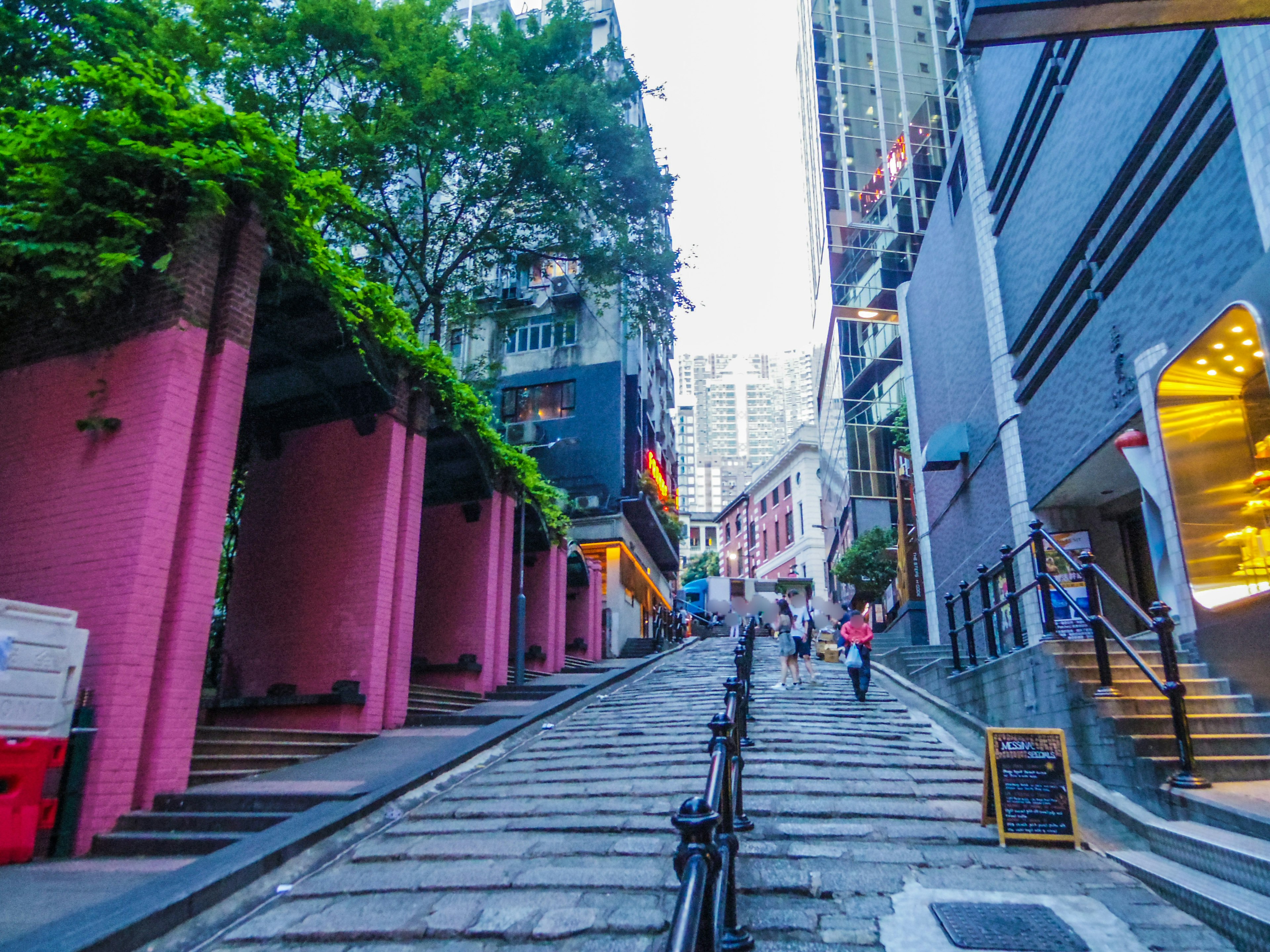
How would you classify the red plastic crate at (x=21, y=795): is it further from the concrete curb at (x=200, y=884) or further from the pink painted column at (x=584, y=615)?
the pink painted column at (x=584, y=615)

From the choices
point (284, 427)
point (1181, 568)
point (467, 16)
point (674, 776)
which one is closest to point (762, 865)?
point (674, 776)

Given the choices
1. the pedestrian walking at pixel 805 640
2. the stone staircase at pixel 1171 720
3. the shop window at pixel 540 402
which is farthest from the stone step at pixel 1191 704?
the shop window at pixel 540 402

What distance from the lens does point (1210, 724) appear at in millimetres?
6824

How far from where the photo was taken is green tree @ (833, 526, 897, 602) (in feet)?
120

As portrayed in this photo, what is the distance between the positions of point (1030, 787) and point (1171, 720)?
2.00 meters

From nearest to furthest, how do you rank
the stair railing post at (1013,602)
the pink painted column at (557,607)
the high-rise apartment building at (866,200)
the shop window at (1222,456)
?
1. the shop window at (1222,456)
2. the stair railing post at (1013,602)
3. the pink painted column at (557,607)
4. the high-rise apartment building at (866,200)

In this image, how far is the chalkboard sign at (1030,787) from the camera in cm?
562

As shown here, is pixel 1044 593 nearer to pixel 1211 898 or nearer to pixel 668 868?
pixel 1211 898

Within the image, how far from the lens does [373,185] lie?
17.8m

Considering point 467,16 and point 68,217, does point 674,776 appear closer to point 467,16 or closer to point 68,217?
point 68,217

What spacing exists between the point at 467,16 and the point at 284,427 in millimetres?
33360

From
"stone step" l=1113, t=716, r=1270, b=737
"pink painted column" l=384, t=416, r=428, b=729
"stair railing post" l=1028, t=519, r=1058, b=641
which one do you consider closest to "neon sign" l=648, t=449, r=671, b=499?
"pink painted column" l=384, t=416, r=428, b=729

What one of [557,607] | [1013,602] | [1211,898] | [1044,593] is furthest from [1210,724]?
[557,607]

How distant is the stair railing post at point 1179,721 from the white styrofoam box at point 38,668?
821 centimetres
